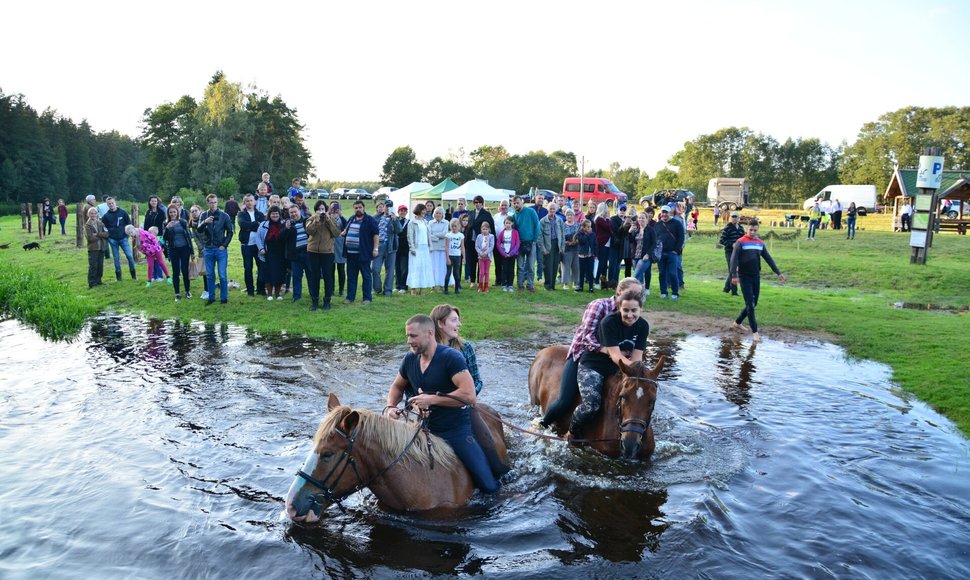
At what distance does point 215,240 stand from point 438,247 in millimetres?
5365

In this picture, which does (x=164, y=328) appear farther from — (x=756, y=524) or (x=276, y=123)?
(x=276, y=123)

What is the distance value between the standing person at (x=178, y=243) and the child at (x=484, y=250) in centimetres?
714

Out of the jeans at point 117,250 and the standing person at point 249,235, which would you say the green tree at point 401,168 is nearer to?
the jeans at point 117,250

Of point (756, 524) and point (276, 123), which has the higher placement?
point (276, 123)

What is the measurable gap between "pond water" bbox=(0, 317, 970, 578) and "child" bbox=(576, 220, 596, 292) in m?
6.99

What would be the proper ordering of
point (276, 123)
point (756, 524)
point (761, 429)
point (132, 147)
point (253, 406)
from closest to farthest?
point (756, 524) < point (761, 429) < point (253, 406) < point (276, 123) < point (132, 147)

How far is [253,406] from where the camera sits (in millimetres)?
8508

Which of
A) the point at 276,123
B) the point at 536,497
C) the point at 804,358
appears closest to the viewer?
the point at 536,497

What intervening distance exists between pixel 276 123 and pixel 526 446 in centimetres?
7246

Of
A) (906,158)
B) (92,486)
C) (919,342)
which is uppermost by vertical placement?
(906,158)

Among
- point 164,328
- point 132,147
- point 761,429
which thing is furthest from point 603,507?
point 132,147

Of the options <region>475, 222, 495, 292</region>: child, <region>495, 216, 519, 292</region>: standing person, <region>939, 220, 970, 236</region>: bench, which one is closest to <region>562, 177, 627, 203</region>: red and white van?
<region>939, 220, 970, 236</region>: bench

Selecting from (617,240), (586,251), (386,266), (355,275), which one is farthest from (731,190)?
(355,275)

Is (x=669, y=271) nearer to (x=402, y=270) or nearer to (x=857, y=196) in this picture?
(x=402, y=270)
